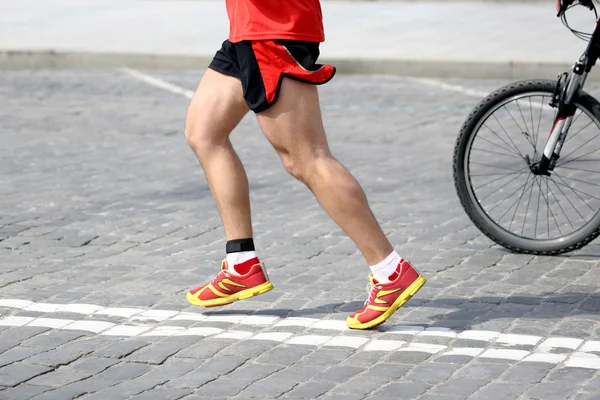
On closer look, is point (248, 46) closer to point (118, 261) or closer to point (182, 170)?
point (118, 261)

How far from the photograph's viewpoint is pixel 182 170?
892 cm

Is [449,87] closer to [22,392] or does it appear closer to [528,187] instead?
[528,187]

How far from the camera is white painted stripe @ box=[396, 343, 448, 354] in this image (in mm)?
4883

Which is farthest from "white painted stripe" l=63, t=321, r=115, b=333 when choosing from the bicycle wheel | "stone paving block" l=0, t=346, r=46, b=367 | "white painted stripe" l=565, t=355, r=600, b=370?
the bicycle wheel

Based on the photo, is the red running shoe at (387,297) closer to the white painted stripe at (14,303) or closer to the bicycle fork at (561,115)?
the white painted stripe at (14,303)

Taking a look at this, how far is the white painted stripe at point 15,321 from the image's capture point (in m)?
5.26

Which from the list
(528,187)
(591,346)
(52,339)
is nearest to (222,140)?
(52,339)

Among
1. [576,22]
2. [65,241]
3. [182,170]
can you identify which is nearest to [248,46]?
[65,241]

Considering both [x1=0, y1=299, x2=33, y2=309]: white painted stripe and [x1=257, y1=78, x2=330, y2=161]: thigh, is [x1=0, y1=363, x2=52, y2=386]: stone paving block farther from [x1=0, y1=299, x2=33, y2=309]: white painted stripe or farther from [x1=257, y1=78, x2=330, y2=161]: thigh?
[x1=257, y1=78, x2=330, y2=161]: thigh

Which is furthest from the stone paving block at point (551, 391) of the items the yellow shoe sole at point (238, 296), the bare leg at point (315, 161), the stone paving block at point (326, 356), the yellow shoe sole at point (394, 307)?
the yellow shoe sole at point (238, 296)

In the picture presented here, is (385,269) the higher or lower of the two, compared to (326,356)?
higher

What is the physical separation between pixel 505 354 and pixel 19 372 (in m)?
1.70

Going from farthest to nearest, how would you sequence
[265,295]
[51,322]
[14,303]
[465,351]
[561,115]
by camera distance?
[561,115] < [265,295] < [14,303] < [51,322] < [465,351]

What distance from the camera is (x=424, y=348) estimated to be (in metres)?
4.92
